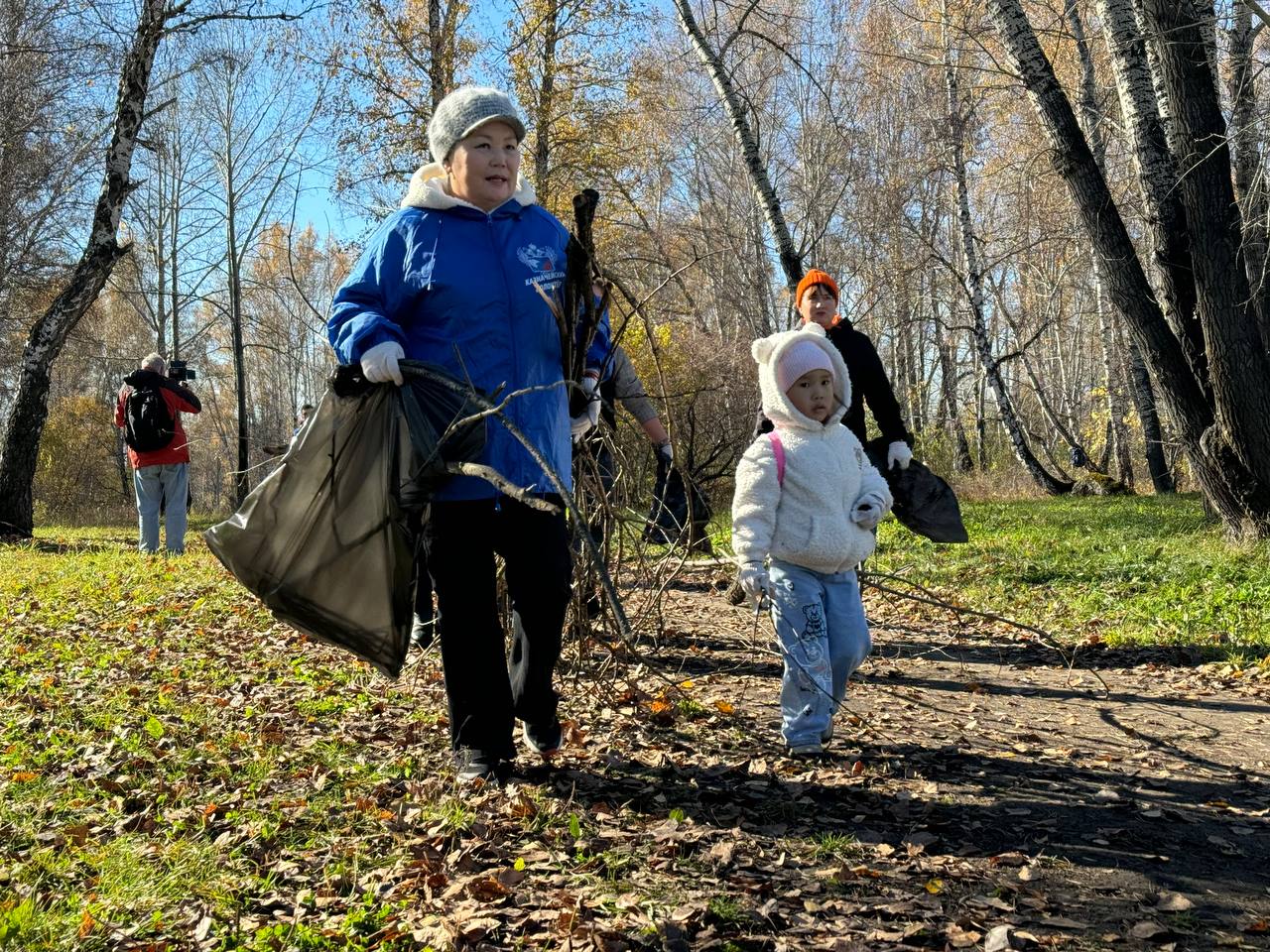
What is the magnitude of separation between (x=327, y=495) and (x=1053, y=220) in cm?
2509

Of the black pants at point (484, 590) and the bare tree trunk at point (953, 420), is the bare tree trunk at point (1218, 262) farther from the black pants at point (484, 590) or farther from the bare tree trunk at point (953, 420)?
the bare tree trunk at point (953, 420)

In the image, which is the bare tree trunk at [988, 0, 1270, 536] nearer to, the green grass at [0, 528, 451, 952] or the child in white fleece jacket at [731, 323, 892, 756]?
the child in white fleece jacket at [731, 323, 892, 756]

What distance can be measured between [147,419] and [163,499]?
42.1 inches

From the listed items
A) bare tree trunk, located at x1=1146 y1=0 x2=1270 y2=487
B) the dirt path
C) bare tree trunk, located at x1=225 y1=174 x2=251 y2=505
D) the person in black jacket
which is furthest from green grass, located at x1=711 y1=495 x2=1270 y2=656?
bare tree trunk, located at x1=225 y1=174 x2=251 y2=505

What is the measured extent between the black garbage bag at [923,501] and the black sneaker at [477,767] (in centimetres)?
292

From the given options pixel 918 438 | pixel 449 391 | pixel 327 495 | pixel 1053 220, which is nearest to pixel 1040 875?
pixel 449 391

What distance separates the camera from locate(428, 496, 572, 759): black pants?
3.38 metres

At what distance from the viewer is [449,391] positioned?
11.0 feet

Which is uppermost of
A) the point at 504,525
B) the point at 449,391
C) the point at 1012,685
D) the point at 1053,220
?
the point at 1053,220

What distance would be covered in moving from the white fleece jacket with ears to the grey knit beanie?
1.36 meters

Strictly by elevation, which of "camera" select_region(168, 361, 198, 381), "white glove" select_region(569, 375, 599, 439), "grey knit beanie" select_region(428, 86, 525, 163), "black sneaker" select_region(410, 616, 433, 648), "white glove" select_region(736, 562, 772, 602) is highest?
"grey knit beanie" select_region(428, 86, 525, 163)

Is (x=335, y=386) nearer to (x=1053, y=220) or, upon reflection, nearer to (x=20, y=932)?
(x=20, y=932)

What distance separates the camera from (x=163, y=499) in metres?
10.9

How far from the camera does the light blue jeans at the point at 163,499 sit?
1048cm
